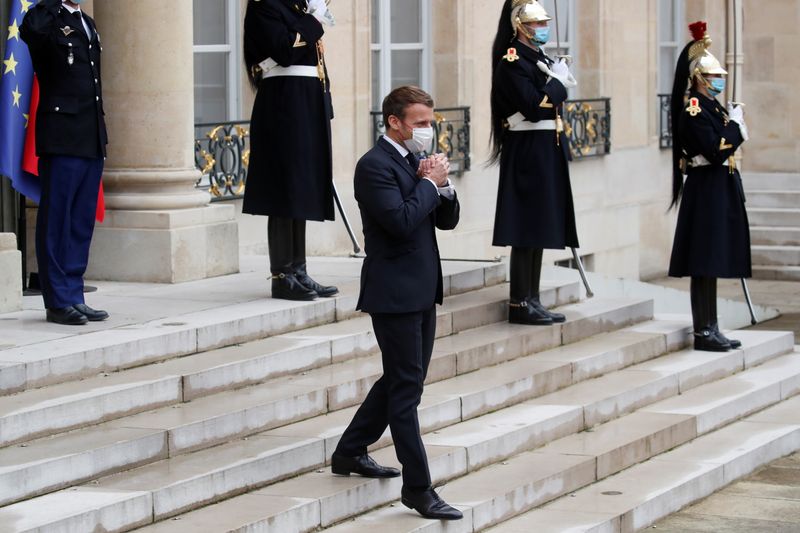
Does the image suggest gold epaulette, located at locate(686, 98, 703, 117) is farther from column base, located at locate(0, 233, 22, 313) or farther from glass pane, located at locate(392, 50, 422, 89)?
glass pane, located at locate(392, 50, 422, 89)

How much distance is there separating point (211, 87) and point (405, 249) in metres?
5.89

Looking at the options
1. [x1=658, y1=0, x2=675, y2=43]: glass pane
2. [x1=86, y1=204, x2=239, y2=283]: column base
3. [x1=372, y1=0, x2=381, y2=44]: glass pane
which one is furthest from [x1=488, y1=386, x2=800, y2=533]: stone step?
[x1=658, y1=0, x2=675, y2=43]: glass pane

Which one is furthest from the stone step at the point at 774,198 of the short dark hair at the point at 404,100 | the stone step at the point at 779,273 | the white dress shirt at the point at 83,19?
the short dark hair at the point at 404,100

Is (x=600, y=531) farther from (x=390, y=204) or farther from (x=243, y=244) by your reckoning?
(x=243, y=244)

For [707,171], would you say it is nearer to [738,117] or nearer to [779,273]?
[738,117]

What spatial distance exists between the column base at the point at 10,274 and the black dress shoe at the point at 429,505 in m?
2.75

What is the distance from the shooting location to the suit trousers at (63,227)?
8547 mm

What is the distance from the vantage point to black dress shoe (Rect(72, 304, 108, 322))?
28.1 ft

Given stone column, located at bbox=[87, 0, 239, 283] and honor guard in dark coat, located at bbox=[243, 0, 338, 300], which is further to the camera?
stone column, located at bbox=[87, 0, 239, 283]

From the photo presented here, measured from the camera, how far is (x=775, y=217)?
19734mm

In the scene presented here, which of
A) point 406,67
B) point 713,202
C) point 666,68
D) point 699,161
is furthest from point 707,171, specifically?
point 666,68

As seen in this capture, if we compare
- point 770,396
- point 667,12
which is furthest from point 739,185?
point 667,12

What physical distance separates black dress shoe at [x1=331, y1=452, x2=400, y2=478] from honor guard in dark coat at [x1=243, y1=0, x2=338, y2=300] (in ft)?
7.37

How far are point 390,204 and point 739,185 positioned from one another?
14.8 feet
